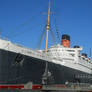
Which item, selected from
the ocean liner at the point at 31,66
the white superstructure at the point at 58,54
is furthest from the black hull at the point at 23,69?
the white superstructure at the point at 58,54

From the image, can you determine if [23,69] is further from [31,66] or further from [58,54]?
[58,54]

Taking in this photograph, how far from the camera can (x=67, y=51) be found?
128 feet

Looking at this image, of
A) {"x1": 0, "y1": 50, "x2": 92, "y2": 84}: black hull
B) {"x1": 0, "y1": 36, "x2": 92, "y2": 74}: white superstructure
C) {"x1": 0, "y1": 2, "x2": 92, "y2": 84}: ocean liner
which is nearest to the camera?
{"x1": 0, "y1": 50, "x2": 92, "y2": 84}: black hull

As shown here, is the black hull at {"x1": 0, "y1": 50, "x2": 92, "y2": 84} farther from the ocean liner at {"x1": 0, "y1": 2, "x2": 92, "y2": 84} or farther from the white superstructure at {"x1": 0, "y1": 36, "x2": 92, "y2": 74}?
the white superstructure at {"x1": 0, "y1": 36, "x2": 92, "y2": 74}

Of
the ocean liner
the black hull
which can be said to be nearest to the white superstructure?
the ocean liner

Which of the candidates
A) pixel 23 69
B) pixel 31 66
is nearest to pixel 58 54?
pixel 31 66

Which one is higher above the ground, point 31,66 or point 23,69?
point 31,66

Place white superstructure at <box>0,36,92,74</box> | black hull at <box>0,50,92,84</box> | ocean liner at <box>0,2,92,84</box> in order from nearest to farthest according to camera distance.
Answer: black hull at <box>0,50,92,84</box> → ocean liner at <box>0,2,92,84</box> → white superstructure at <box>0,36,92,74</box>

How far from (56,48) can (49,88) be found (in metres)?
15.5

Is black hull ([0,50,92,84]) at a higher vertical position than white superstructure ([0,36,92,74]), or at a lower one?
lower

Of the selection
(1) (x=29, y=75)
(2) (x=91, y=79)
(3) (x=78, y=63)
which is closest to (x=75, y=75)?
(3) (x=78, y=63)

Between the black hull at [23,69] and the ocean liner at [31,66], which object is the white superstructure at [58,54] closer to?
the ocean liner at [31,66]

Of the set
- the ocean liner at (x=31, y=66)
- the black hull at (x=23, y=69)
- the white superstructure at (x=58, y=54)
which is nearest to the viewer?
the black hull at (x=23, y=69)

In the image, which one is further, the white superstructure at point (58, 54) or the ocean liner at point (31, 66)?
the white superstructure at point (58, 54)
